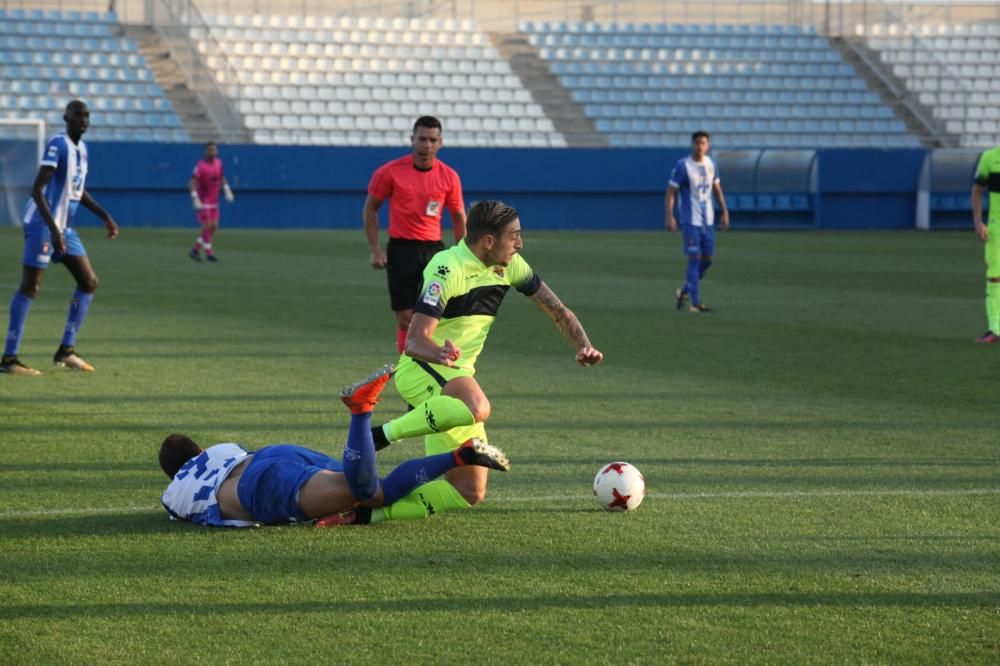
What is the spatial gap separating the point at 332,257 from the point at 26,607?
75.7 feet

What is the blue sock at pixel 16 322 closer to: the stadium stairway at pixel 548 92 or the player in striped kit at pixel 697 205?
the player in striped kit at pixel 697 205

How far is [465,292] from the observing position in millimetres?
6973

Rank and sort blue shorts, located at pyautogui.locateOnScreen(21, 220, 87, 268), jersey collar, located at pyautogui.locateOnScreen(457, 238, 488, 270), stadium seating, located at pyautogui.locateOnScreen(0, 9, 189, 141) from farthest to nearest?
stadium seating, located at pyautogui.locateOnScreen(0, 9, 189, 141) < blue shorts, located at pyautogui.locateOnScreen(21, 220, 87, 268) < jersey collar, located at pyautogui.locateOnScreen(457, 238, 488, 270)

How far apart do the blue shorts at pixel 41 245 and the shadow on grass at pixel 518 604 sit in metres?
7.33

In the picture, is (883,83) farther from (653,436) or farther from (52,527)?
(52,527)

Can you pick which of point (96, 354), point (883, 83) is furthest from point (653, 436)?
point (883, 83)

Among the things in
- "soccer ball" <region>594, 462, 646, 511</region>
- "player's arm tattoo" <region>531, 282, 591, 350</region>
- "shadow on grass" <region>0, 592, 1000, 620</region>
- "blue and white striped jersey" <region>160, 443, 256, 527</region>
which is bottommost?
"soccer ball" <region>594, 462, 646, 511</region>

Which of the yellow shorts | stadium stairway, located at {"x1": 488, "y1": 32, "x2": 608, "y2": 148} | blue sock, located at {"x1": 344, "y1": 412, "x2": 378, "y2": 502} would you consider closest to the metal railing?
stadium stairway, located at {"x1": 488, "y1": 32, "x2": 608, "y2": 148}

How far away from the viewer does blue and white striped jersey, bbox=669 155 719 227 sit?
1864 centimetres

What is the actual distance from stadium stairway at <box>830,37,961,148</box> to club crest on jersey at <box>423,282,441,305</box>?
39.6m

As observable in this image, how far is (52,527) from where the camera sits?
21.2 ft

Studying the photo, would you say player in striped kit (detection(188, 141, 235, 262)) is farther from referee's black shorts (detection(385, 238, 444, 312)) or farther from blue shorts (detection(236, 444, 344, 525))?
blue shorts (detection(236, 444, 344, 525))

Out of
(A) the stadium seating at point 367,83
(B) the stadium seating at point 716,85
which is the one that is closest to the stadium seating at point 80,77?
(A) the stadium seating at point 367,83

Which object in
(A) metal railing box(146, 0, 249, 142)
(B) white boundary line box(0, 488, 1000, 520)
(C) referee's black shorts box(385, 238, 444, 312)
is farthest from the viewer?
(A) metal railing box(146, 0, 249, 142)
